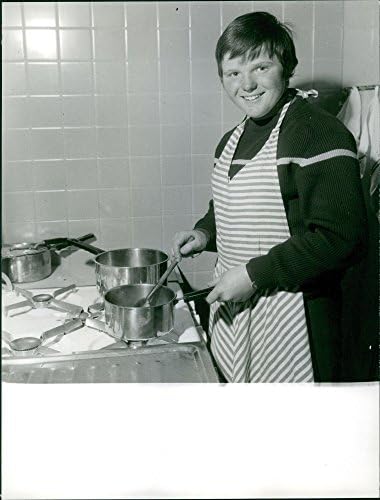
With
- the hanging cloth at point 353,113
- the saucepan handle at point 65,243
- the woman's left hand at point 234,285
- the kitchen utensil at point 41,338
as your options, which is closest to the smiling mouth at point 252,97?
the woman's left hand at point 234,285

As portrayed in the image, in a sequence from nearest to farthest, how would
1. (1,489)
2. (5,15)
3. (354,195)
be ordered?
(1,489)
(354,195)
(5,15)

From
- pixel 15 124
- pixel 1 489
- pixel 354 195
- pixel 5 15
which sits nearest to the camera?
pixel 1 489

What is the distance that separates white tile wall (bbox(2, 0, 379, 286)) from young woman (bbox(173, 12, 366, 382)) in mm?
492

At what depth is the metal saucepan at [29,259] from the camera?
1515 mm

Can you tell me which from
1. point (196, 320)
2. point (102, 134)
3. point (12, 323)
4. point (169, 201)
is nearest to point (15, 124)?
point (102, 134)

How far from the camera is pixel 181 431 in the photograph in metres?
0.44

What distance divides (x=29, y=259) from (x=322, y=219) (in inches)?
36.5

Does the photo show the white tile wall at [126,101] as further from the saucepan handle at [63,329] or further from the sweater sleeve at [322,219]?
the sweater sleeve at [322,219]

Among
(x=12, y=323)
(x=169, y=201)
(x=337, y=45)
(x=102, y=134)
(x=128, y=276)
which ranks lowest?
(x=12, y=323)

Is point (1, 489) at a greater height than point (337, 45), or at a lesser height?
lesser

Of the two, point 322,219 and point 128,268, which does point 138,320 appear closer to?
point 128,268

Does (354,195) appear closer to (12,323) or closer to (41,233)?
(12,323)

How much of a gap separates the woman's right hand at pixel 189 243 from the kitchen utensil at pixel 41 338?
0.28m

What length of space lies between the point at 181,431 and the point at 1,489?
15cm
